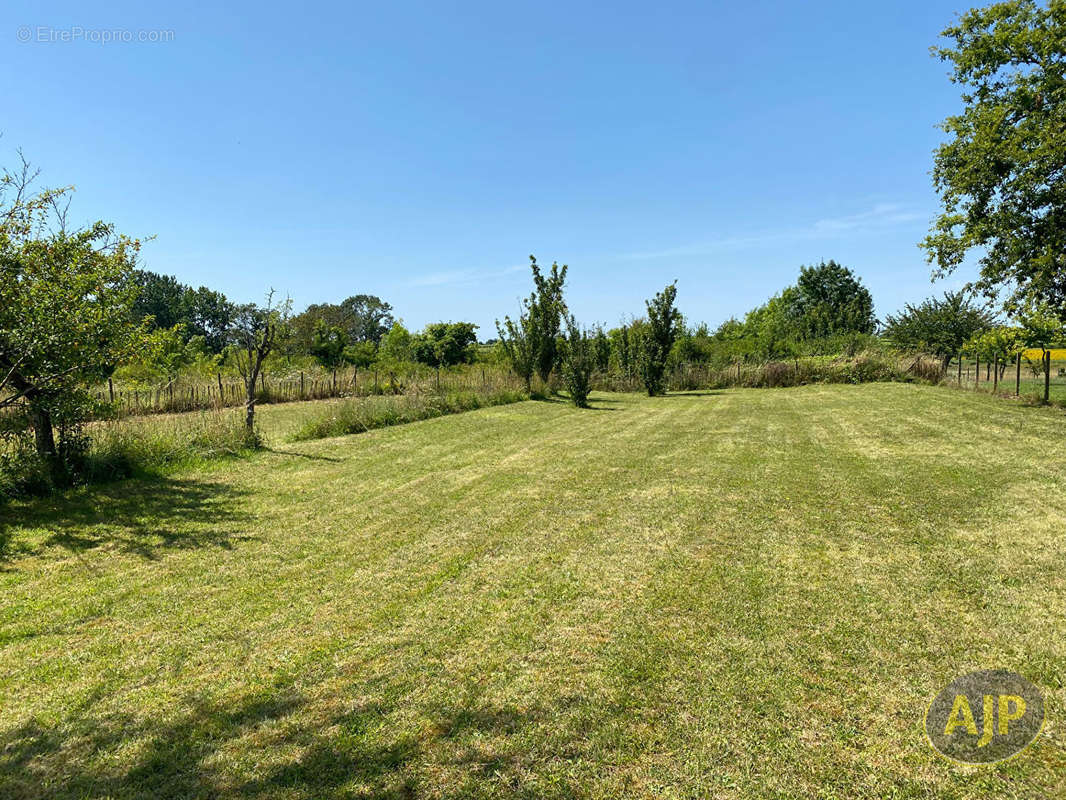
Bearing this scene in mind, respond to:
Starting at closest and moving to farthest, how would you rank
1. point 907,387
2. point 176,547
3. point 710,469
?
point 176,547 < point 710,469 < point 907,387

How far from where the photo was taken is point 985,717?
2.54m

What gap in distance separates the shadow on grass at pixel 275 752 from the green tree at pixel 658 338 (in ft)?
70.2

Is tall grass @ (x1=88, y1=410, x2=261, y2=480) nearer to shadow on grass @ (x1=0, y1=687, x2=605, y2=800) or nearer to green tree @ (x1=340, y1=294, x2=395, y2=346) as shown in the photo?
shadow on grass @ (x1=0, y1=687, x2=605, y2=800)

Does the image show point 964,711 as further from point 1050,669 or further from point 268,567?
point 268,567

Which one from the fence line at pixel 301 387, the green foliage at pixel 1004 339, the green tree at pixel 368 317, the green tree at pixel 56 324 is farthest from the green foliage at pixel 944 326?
the green tree at pixel 368 317

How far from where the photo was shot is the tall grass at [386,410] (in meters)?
11.9

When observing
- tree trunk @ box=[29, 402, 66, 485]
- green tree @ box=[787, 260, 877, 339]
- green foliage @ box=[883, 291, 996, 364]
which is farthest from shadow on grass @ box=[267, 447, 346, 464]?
green tree @ box=[787, 260, 877, 339]

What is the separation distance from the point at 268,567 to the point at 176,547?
1.21m

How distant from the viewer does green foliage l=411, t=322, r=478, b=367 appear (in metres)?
43.8

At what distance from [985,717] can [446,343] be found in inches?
1687

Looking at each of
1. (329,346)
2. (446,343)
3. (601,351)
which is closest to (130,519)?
(601,351)

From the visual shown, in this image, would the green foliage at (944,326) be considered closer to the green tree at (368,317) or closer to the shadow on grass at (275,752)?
the shadow on grass at (275,752)

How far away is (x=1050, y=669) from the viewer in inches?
113

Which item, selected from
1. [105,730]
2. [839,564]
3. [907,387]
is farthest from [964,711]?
[907,387]
